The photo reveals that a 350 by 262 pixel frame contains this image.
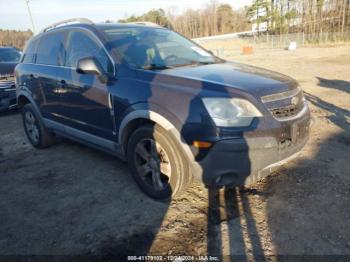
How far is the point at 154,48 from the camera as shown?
3.94m

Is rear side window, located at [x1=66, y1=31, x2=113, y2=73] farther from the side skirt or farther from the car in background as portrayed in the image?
the car in background

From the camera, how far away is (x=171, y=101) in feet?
9.85

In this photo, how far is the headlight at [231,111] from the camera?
2795mm

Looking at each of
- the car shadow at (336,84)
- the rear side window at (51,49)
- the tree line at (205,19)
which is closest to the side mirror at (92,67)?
the rear side window at (51,49)

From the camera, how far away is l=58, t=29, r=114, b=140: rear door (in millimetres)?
3664

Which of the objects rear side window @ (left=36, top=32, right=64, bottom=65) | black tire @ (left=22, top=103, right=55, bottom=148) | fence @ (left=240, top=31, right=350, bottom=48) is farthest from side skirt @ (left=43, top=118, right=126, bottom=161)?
fence @ (left=240, top=31, right=350, bottom=48)

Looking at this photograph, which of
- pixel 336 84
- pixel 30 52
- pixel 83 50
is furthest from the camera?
pixel 336 84

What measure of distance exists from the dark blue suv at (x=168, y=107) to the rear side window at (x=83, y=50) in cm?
1

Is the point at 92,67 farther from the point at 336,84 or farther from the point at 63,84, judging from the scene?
the point at 336,84

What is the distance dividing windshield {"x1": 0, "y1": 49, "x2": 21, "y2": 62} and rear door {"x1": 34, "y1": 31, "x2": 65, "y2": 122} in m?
5.53

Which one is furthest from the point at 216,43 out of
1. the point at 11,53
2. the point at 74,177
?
the point at 74,177

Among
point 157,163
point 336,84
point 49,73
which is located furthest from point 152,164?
point 336,84

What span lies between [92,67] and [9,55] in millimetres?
8012

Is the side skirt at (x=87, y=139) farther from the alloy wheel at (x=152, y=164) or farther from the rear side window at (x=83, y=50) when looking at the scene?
the rear side window at (x=83, y=50)
